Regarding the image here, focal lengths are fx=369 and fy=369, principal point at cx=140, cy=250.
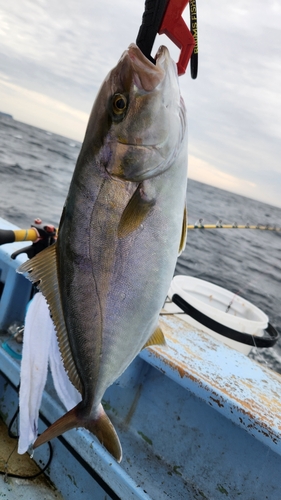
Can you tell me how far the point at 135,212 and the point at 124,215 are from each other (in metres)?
0.03

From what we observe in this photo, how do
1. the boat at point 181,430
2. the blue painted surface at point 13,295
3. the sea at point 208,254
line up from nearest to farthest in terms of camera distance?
the boat at point 181,430 < the blue painted surface at point 13,295 < the sea at point 208,254

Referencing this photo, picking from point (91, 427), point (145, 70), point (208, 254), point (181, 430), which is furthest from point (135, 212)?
point (208, 254)

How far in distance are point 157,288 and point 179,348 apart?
1.11 m

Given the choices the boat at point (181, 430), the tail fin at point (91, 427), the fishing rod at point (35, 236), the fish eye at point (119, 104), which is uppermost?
the fish eye at point (119, 104)

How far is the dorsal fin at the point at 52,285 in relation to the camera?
1173mm

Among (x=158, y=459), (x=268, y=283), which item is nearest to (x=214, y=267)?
(x=268, y=283)

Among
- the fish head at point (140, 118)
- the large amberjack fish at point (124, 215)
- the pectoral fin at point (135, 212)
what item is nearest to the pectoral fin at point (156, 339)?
the large amberjack fish at point (124, 215)

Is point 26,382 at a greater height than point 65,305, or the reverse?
point 65,305

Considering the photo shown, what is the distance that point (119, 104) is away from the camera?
1015mm

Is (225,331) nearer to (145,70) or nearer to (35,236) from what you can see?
(35,236)

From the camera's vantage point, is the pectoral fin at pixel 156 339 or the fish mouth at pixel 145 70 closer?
the fish mouth at pixel 145 70

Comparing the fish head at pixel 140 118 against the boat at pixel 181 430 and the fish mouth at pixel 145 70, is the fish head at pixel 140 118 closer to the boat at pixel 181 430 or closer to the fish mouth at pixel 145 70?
the fish mouth at pixel 145 70

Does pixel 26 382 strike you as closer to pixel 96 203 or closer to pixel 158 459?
pixel 158 459

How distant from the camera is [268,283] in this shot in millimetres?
12906
